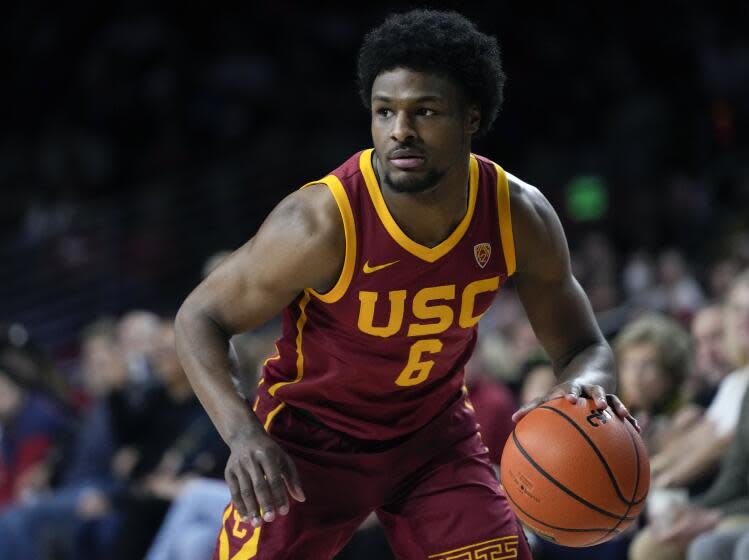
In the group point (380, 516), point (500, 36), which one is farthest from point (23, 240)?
point (380, 516)

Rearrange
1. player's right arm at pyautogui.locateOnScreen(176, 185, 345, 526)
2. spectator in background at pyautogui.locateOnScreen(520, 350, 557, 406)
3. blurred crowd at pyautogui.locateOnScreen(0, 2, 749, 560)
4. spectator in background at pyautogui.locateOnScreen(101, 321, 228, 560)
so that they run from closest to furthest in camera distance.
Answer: player's right arm at pyautogui.locateOnScreen(176, 185, 345, 526) → blurred crowd at pyautogui.locateOnScreen(0, 2, 749, 560) → spectator in background at pyautogui.locateOnScreen(520, 350, 557, 406) → spectator in background at pyautogui.locateOnScreen(101, 321, 228, 560)

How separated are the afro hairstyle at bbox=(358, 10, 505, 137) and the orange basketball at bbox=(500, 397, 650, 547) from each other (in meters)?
0.86

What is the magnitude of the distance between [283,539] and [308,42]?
27.4 ft

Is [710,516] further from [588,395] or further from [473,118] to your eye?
[473,118]

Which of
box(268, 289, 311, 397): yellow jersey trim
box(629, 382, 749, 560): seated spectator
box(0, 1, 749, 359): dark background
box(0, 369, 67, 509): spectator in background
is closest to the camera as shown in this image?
box(268, 289, 311, 397): yellow jersey trim

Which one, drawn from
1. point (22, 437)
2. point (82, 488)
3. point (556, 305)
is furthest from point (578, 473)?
point (22, 437)

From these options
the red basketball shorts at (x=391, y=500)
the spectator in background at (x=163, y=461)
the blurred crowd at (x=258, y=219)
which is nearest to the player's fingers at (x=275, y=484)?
the red basketball shorts at (x=391, y=500)

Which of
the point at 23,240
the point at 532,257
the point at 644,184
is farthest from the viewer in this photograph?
the point at 23,240

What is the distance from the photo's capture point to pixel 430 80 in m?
3.25

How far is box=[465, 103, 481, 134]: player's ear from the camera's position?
11.1 ft

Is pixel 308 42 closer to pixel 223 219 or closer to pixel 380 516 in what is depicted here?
pixel 223 219

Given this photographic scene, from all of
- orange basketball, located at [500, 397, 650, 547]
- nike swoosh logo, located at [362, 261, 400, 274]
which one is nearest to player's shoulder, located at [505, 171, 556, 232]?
nike swoosh logo, located at [362, 261, 400, 274]

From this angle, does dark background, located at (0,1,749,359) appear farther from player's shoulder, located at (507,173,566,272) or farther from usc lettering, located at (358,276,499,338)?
usc lettering, located at (358,276,499,338)

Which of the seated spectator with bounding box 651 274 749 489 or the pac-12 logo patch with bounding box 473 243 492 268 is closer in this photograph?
the pac-12 logo patch with bounding box 473 243 492 268
